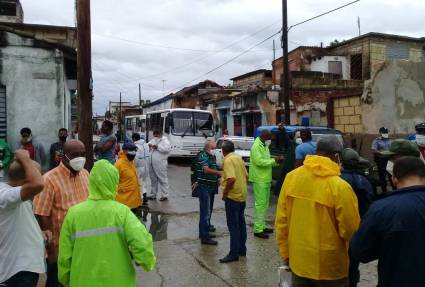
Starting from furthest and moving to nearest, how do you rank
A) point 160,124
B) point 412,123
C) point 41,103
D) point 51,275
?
point 160,124 < point 412,123 < point 41,103 < point 51,275

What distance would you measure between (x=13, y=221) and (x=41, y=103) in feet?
27.0

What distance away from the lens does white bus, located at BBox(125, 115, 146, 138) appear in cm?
2927

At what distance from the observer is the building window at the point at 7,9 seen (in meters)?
22.0

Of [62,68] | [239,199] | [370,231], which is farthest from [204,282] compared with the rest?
→ [62,68]

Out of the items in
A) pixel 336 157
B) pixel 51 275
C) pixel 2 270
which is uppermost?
pixel 336 157

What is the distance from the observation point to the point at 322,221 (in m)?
3.46

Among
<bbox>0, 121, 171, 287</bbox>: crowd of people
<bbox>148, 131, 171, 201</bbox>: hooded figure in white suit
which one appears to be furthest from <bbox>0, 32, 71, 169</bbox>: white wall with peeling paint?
<bbox>0, 121, 171, 287</bbox>: crowd of people

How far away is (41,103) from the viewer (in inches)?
433

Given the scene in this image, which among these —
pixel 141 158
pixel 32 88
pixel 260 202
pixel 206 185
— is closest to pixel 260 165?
pixel 260 202

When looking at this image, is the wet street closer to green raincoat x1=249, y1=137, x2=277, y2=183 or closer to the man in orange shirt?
the man in orange shirt

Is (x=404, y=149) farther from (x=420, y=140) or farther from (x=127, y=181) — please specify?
(x=420, y=140)

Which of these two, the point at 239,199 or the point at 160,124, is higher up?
the point at 160,124

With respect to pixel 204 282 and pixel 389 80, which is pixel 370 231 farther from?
pixel 389 80

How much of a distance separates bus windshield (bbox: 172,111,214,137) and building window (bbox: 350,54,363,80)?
15940 millimetres
